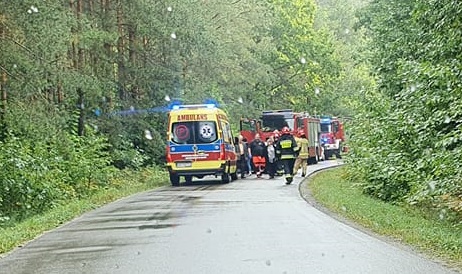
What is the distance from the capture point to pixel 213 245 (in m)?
12.1

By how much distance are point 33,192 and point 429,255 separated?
1228 centimetres

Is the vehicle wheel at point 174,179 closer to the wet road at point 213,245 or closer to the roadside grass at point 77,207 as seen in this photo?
the roadside grass at point 77,207

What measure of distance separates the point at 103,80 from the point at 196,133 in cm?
383

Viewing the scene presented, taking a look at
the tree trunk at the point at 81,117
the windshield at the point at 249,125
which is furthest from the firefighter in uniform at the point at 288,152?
the windshield at the point at 249,125

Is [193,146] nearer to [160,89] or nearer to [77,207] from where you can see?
[160,89]

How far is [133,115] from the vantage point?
34.6m

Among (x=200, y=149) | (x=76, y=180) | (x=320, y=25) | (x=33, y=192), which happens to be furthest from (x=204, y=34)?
(x=320, y=25)

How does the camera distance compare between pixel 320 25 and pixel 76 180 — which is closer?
pixel 76 180

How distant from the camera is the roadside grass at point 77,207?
1470cm

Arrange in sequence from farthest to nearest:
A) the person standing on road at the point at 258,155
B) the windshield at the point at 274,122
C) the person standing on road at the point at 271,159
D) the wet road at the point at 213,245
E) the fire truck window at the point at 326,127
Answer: the fire truck window at the point at 326,127 → the windshield at the point at 274,122 → the person standing on road at the point at 258,155 → the person standing on road at the point at 271,159 → the wet road at the point at 213,245

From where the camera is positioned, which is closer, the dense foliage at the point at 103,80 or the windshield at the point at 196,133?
the dense foliage at the point at 103,80

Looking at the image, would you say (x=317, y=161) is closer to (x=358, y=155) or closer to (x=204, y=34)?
(x=204, y=34)

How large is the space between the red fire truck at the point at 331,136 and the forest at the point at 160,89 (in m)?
10.4

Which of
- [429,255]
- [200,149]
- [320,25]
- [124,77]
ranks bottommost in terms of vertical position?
[429,255]
